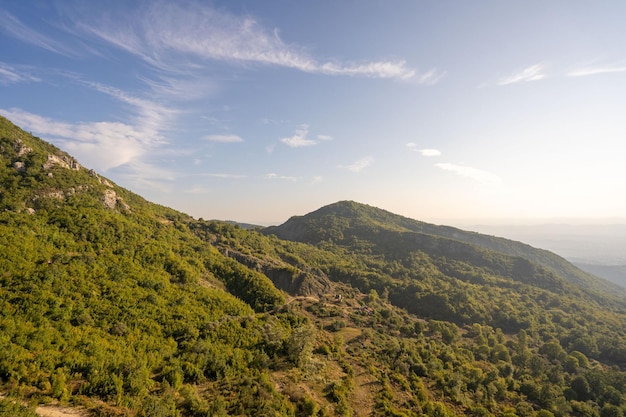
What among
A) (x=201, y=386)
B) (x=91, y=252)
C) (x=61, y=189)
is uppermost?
(x=61, y=189)

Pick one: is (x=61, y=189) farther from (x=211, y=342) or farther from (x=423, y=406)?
(x=423, y=406)

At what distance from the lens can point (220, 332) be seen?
129 feet

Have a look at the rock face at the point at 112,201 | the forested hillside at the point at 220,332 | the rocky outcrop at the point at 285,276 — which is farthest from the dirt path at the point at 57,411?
the rock face at the point at 112,201

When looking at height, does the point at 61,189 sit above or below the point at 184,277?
above

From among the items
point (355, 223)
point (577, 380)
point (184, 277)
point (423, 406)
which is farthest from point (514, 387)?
point (355, 223)

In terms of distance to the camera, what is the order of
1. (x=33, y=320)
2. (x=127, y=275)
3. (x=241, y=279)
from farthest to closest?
(x=241, y=279), (x=127, y=275), (x=33, y=320)

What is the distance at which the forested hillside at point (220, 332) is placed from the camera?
83.9ft

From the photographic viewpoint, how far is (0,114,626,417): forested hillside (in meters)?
25.6

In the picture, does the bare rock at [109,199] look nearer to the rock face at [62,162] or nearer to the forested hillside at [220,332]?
the forested hillside at [220,332]

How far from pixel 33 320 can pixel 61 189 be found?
40.0 meters

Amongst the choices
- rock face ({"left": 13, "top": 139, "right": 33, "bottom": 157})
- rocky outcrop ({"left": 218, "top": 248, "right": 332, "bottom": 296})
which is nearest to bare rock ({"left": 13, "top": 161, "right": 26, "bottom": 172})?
rock face ({"left": 13, "top": 139, "right": 33, "bottom": 157})

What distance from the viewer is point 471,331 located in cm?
8338

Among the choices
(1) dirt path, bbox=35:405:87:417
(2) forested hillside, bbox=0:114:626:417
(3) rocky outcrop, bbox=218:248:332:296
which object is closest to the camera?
(1) dirt path, bbox=35:405:87:417

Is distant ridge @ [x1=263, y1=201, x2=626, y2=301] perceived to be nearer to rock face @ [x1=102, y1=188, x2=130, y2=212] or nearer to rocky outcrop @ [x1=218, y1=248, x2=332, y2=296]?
rocky outcrop @ [x1=218, y1=248, x2=332, y2=296]
